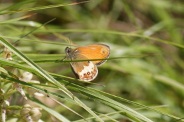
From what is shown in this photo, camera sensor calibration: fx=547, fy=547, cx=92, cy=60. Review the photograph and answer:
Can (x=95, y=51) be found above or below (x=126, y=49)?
below

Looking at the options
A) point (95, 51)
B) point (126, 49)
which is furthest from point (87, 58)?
point (126, 49)

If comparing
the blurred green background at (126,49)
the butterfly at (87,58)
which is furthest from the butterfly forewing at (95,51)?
the blurred green background at (126,49)

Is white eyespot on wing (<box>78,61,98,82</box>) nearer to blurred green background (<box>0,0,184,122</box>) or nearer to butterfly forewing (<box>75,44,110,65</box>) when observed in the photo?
butterfly forewing (<box>75,44,110,65</box>)

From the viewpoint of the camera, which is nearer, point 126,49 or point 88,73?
point 88,73

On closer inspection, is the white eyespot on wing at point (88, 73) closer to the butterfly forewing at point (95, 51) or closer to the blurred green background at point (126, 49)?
the butterfly forewing at point (95, 51)

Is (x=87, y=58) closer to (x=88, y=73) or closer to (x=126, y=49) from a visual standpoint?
(x=88, y=73)

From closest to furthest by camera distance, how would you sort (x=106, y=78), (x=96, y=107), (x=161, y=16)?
(x=96, y=107) < (x=106, y=78) < (x=161, y=16)

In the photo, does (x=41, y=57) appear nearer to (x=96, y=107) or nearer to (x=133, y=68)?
(x=96, y=107)

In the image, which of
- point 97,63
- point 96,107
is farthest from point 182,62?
point 97,63
